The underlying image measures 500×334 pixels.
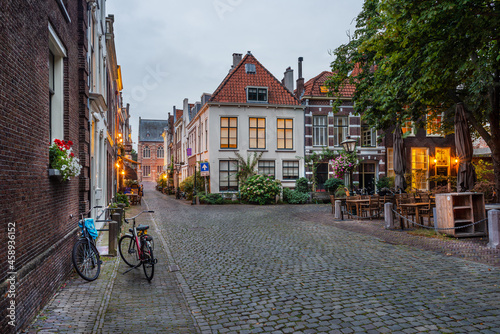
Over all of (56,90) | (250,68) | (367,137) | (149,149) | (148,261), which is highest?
(250,68)

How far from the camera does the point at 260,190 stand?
24188 mm

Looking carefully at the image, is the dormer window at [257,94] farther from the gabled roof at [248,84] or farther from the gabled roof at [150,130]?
the gabled roof at [150,130]

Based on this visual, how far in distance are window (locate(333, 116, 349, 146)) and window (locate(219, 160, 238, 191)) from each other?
8.14m

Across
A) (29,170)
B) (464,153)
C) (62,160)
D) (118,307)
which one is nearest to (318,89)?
(464,153)

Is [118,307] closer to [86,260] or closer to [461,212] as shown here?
[86,260]

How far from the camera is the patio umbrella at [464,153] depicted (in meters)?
10.9

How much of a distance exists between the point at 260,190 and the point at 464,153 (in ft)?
47.5

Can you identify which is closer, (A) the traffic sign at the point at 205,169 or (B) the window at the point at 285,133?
(A) the traffic sign at the point at 205,169

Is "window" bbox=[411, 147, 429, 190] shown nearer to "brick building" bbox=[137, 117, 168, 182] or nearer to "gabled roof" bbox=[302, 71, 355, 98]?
"gabled roof" bbox=[302, 71, 355, 98]

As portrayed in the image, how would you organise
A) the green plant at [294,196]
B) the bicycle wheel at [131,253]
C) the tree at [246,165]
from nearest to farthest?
the bicycle wheel at [131,253] < the green plant at [294,196] < the tree at [246,165]

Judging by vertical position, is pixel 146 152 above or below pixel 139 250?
above

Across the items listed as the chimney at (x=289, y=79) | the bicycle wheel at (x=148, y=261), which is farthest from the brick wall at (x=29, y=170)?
the chimney at (x=289, y=79)

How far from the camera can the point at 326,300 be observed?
5137mm

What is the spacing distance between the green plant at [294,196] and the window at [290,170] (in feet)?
5.37
